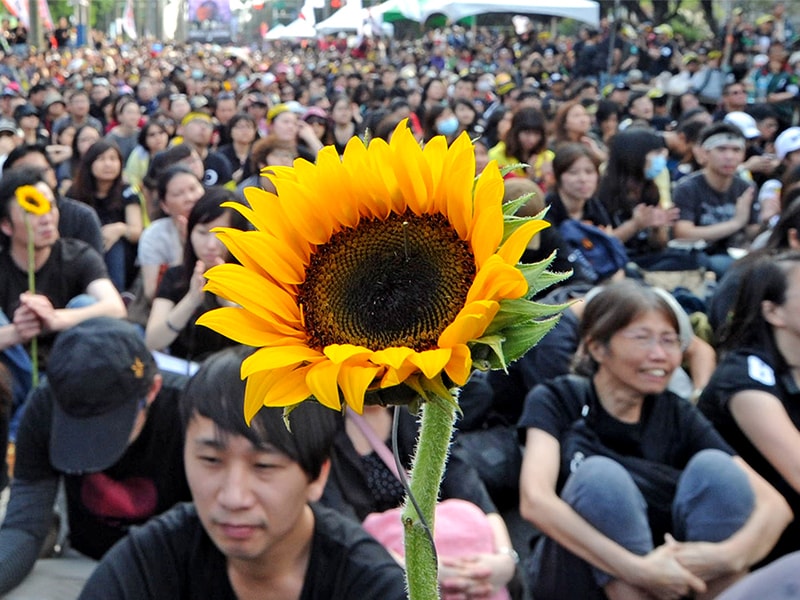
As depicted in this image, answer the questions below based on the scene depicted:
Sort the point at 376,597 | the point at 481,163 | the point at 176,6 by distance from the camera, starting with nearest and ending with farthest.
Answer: the point at 376,597
the point at 481,163
the point at 176,6

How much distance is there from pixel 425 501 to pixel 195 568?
4.14ft

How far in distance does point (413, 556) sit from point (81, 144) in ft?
26.0

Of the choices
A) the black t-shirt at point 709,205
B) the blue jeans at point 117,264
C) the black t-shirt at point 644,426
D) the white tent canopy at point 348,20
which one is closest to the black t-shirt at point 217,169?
the blue jeans at point 117,264

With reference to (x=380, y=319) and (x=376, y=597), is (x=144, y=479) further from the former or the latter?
(x=380, y=319)

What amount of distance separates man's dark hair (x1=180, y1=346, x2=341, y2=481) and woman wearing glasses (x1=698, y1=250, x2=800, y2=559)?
1426 millimetres

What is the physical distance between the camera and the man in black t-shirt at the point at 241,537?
192cm

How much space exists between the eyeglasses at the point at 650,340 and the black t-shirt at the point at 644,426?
6.4 inches

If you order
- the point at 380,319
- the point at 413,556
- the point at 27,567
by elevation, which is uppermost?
the point at 380,319

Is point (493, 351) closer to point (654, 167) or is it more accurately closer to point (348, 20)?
point (654, 167)

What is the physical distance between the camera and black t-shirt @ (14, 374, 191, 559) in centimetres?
280

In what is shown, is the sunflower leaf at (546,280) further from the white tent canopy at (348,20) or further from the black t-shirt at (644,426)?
the white tent canopy at (348,20)

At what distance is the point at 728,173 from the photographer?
6.38 m

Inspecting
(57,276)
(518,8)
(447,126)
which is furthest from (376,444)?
(518,8)

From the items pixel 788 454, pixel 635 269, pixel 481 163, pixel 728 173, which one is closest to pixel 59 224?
pixel 481 163
